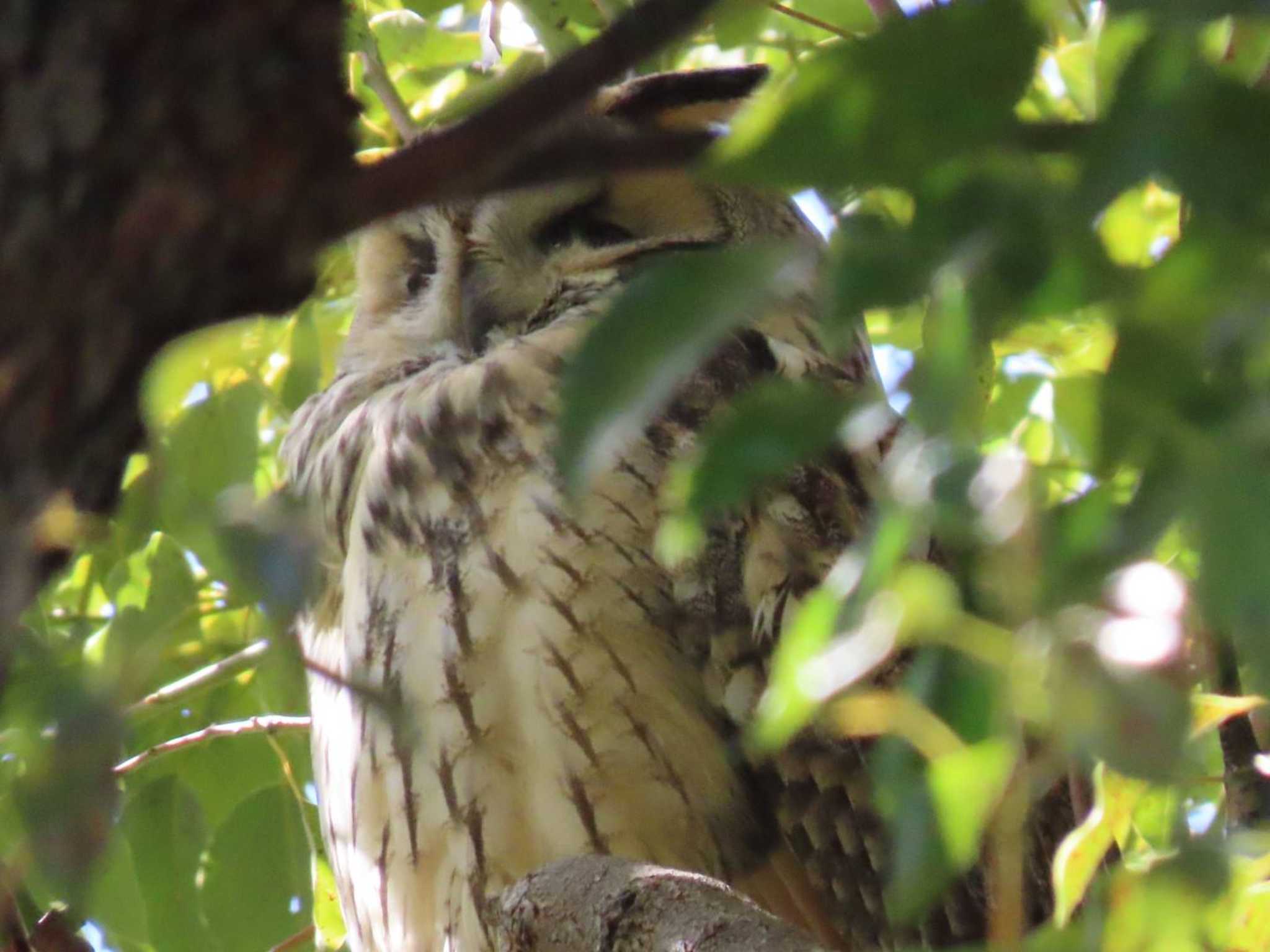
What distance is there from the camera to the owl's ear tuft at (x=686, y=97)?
70.5 inches

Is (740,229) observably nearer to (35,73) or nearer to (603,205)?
(603,205)

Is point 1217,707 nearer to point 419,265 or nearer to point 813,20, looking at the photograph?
point 813,20

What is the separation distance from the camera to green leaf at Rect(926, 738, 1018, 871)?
52 cm

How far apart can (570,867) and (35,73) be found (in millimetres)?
641

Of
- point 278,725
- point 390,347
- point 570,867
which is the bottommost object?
point 278,725

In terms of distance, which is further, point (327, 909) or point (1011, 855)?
point (327, 909)

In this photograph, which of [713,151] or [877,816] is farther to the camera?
[877,816]

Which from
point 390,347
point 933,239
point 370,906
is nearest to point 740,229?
point 390,347

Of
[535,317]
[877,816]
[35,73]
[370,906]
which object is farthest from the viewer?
[535,317]

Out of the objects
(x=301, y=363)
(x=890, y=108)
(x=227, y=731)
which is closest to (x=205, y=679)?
(x=227, y=731)

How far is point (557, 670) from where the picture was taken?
1428 mm

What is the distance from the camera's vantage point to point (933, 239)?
1.67 feet

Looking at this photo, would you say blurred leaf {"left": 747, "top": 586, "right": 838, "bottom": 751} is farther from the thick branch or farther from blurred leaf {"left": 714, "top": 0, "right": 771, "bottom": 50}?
blurred leaf {"left": 714, "top": 0, "right": 771, "bottom": 50}

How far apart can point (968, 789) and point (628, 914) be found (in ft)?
1.51
